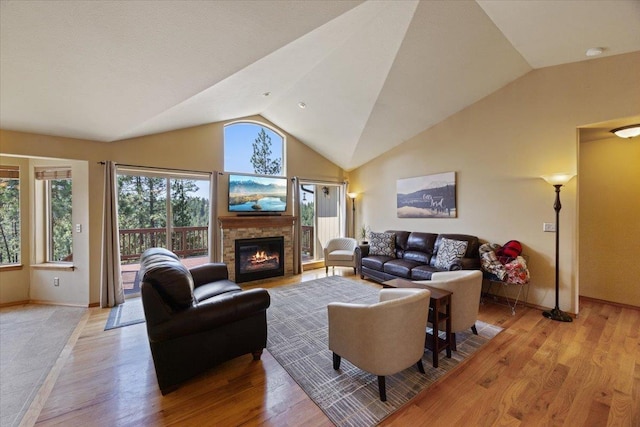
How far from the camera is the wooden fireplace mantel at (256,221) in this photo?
4802 mm

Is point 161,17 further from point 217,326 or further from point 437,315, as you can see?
point 437,315

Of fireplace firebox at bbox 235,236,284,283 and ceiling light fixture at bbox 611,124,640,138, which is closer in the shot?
ceiling light fixture at bbox 611,124,640,138

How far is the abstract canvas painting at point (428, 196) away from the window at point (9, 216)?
6646 millimetres

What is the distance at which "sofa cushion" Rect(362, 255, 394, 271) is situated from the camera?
15.3 ft

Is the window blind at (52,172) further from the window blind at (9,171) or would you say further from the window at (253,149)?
the window at (253,149)

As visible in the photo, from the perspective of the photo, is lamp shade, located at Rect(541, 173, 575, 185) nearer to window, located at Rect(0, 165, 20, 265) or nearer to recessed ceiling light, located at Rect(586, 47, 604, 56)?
recessed ceiling light, located at Rect(586, 47, 604, 56)

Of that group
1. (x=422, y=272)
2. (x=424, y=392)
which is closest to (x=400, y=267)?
(x=422, y=272)

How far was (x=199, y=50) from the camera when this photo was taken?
2146mm

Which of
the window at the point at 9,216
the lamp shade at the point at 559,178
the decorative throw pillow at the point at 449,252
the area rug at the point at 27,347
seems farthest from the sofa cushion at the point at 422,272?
the window at the point at 9,216

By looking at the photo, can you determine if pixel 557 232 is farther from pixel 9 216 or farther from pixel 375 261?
pixel 9 216

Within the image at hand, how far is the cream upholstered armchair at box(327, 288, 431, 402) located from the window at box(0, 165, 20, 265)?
520 cm

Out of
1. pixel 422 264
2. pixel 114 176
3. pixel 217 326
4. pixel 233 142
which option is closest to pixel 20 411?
pixel 217 326

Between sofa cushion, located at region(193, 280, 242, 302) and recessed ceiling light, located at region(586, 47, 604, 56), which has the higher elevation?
recessed ceiling light, located at region(586, 47, 604, 56)

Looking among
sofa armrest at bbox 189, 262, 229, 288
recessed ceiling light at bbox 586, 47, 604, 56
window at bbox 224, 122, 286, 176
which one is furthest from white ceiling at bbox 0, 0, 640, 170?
sofa armrest at bbox 189, 262, 229, 288
